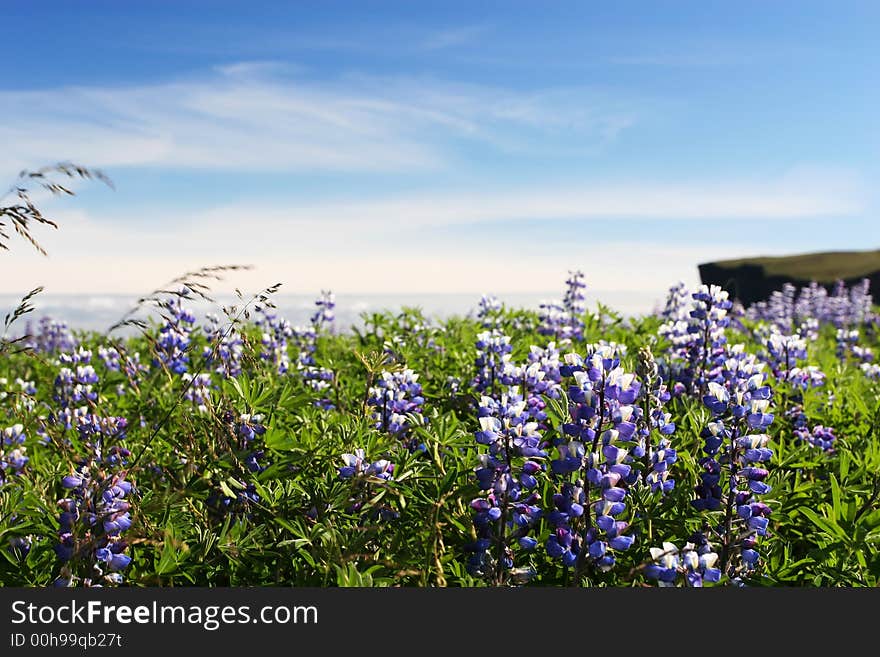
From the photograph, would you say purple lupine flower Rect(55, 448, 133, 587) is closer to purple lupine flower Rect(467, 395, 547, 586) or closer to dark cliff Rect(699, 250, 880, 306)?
purple lupine flower Rect(467, 395, 547, 586)

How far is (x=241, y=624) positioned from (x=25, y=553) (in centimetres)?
111

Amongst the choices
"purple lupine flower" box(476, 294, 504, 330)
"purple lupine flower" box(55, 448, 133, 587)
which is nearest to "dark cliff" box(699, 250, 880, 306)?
"purple lupine flower" box(476, 294, 504, 330)

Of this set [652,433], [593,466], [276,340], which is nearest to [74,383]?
[276,340]

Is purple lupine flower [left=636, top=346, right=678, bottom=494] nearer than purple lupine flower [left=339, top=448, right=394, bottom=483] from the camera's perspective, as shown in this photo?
No

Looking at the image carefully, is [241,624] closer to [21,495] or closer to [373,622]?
[373,622]

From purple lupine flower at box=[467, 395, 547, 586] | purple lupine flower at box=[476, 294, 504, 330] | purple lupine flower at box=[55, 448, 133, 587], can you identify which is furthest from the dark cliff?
purple lupine flower at box=[55, 448, 133, 587]

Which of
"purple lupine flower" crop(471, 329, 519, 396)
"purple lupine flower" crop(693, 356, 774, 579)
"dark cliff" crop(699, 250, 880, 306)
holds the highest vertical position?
"dark cliff" crop(699, 250, 880, 306)

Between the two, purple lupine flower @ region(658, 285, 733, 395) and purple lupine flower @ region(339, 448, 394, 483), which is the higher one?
purple lupine flower @ region(658, 285, 733, 395)

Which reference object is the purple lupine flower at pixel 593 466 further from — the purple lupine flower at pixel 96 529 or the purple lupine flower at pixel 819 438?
the purple lupine flower at pixel 819 438

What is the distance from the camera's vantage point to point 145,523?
3.10 m

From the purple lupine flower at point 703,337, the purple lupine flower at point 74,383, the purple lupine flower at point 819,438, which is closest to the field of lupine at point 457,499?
the purple lupine flower at point 819,438

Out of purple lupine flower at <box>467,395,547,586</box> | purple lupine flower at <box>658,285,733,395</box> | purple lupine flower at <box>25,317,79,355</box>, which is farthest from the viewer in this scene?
purple lupine flower at <box>25,317,79,355</box>

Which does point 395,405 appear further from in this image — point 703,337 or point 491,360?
point 703,337

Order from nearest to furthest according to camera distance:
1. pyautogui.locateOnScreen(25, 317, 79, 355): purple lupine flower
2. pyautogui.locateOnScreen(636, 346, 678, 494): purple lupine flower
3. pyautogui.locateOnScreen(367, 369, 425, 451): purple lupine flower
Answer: pyautogui.locateOnScreen(636, 346, 678, 494): purple lupine flower < pyautogui.locateOnScreen(367, 369, 425, 451): purple lupine flower < pyautogui.locateOnScreen(25, 317, 79, 355): purple lupine flower
